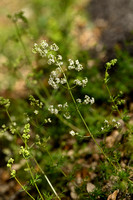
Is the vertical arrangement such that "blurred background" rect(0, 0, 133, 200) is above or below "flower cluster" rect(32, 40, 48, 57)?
above

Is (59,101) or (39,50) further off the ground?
(59,101)

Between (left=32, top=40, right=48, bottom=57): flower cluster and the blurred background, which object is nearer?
(left=32, top=40, right=48, bottom=57): flower cluster

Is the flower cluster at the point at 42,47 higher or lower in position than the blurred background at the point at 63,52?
lower

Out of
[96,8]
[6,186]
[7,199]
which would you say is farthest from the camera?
[96,8]

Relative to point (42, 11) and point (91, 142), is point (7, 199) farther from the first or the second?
point (42, 11)

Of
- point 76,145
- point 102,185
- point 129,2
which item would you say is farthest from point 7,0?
point 102,185

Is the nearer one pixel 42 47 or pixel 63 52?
pixel 42 47

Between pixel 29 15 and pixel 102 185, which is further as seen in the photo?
pixel 29 15

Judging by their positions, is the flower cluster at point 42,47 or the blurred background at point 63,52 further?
the blurred background at point 63,52

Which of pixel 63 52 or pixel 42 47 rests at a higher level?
pixel 63 52

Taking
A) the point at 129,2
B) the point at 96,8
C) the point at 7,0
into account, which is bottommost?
the point at 129,2

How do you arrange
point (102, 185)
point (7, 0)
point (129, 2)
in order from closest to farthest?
point (102, 185) → point (129, 2) → point (7, 0)
